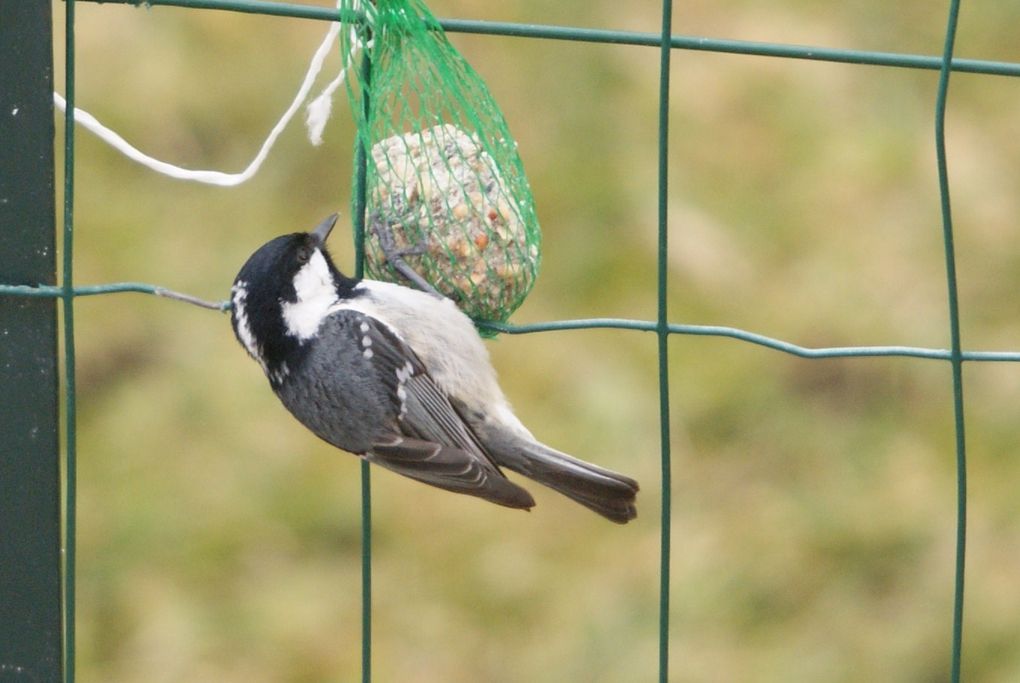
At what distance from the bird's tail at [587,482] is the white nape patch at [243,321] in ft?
1.96

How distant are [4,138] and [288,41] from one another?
3281mm

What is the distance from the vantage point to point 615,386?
478 cm

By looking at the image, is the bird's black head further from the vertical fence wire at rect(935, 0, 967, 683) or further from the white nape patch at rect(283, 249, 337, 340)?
the vertical fence wire at rect(935, 0, 967, 683)

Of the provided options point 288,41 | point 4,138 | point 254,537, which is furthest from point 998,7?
point 4,138

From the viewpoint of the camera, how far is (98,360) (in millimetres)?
4832

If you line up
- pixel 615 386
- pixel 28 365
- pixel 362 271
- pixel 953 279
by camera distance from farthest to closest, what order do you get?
pixel 615 386
pixel 362 271
pixel 28 365
pixel 953 279

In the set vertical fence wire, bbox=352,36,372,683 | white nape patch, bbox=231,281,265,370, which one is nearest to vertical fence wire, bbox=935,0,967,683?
vertical fence wire, bbox=352,36,372,683

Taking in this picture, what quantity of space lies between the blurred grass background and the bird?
135 cm

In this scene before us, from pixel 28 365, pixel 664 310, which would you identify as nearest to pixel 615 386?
pixel 664 310

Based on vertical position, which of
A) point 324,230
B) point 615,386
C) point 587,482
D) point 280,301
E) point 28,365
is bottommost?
point 587,482

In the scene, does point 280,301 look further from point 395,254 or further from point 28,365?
point 28,365

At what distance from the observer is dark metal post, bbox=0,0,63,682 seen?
2.45 metres

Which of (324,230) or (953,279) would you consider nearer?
(953,279)

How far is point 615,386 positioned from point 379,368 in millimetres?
1924
